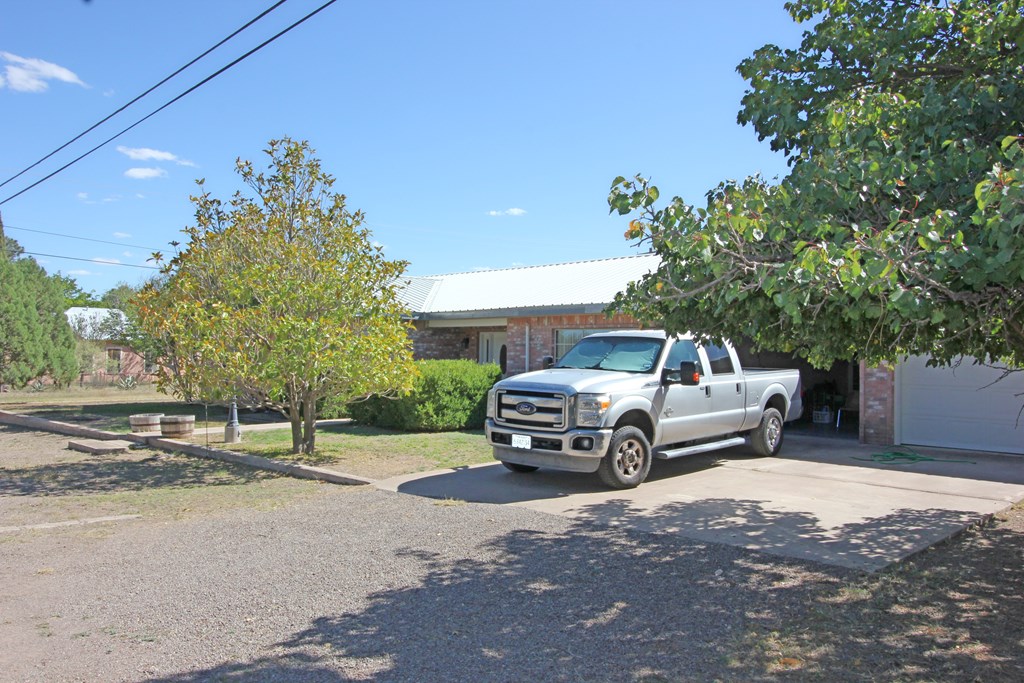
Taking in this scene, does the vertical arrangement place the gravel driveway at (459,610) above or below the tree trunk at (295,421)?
below

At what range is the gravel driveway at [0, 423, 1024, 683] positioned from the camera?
181 inches

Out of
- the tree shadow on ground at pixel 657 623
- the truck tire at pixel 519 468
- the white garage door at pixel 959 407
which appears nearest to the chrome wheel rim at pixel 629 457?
the truck tire at pixel 519 468

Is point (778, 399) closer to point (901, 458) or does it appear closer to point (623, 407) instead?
point (901, 458)

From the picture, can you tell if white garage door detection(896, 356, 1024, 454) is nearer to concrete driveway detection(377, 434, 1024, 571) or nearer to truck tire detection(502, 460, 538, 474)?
concrete driveway detection(377, 434, 1024, 571)

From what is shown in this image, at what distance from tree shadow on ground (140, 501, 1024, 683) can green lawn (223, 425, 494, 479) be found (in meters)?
4.83

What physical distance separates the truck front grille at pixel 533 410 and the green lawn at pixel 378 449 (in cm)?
183

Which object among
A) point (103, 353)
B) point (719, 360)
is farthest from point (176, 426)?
point (103, 353)

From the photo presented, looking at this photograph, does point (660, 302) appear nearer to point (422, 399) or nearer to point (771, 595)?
point (771, 595)

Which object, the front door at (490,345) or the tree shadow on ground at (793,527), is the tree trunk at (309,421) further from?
the front door at (490,345)

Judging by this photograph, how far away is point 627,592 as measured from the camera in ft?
19.5

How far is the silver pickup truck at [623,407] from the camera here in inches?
384

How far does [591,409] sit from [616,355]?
5.43ft

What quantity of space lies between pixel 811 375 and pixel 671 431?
32.4 ft

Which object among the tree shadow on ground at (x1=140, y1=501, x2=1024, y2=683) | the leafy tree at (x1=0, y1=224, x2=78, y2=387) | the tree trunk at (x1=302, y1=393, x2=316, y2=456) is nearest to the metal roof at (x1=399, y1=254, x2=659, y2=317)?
the tree trunk at (x1=302, y1=393, x2=316, y2=456)
